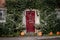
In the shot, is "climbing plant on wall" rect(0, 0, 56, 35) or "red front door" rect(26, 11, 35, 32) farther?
"red front door" rect(26, 11, 35, 32)

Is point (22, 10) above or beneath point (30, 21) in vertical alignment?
above

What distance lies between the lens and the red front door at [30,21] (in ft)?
85.5

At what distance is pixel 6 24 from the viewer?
25531 mm

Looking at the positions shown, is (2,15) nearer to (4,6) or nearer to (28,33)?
(4,6)

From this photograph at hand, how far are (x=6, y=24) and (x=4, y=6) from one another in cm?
204

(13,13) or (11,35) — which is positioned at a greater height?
(13,13)

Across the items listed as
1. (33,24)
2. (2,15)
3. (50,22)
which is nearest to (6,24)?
(2,15)

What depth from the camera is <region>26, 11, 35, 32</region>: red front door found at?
85.5ft

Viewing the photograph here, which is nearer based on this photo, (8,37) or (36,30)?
(8,37)

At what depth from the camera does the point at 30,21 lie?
85.9 feet

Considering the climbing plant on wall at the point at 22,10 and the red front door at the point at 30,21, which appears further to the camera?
the red front door at the point at 30,21

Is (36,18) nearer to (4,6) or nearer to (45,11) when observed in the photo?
(45,11)

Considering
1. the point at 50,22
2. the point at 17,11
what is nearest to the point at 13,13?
the point at 17,11

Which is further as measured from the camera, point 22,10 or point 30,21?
point 30,21
